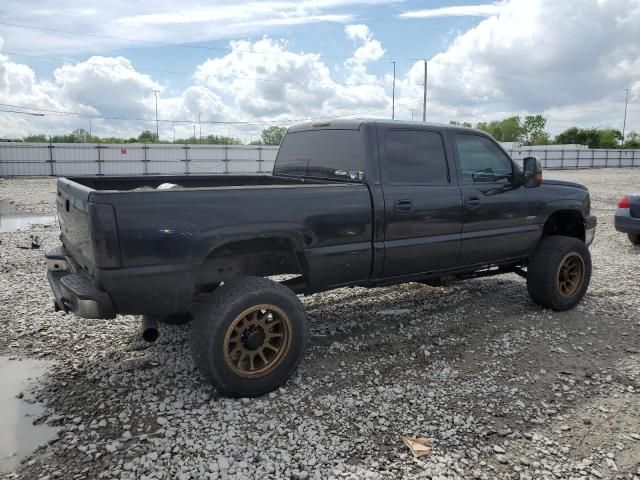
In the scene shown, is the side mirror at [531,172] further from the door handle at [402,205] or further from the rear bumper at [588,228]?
the door handle at [402,205]

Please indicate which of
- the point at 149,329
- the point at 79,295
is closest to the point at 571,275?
the point at 149,329

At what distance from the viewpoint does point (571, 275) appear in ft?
18.7

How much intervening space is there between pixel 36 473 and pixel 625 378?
4134mm

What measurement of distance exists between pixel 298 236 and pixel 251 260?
434 millimetres

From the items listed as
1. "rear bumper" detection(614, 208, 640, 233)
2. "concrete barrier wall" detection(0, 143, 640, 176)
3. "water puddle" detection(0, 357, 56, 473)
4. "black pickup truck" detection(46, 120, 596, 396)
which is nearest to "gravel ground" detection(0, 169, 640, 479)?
"water puddle" detection(0, 357, 56, 473)

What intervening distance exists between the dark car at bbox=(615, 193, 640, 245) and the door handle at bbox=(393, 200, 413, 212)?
6.72 m

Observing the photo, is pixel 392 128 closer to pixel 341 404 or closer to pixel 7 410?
pixel 341 404

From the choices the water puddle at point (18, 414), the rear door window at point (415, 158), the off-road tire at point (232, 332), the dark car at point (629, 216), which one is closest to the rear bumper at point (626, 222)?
the dark car at point (629, 216)

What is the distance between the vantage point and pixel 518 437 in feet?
10.7

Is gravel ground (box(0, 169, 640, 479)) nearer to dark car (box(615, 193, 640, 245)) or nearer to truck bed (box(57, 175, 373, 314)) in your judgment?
truck bed (box(57, 175, 373, 314))

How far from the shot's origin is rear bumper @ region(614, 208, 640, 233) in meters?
9.12

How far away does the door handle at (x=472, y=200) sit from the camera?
478 centimetres

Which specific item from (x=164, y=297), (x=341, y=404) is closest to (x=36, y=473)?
(x=164, y=297)

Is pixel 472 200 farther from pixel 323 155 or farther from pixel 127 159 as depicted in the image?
pixel 127 159
